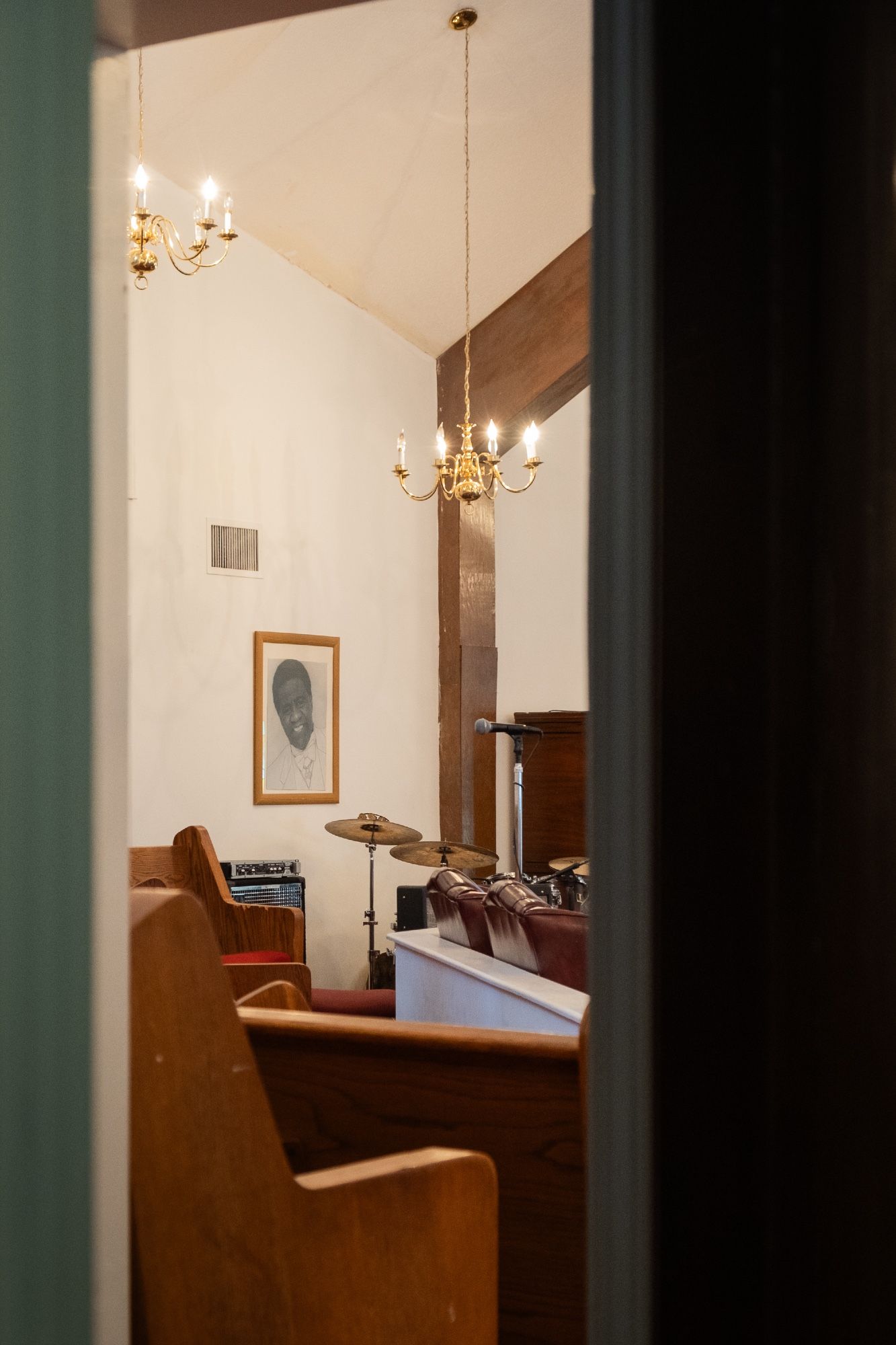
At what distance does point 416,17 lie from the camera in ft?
14.8

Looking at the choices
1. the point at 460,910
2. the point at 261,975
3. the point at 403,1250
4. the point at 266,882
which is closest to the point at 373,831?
the point at 266,882

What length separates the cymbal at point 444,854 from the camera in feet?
15.7

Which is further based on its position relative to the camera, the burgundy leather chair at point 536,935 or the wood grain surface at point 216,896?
the wood grain surface at point 216,896

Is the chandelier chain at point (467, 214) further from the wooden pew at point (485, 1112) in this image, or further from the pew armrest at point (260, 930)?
the wooden pew at point (485, 1112)

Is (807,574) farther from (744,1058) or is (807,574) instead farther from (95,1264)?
(95,1264)

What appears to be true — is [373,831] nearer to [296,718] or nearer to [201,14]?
[296,718]

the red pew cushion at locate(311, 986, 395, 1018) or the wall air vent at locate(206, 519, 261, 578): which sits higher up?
the wall air vent at locate(206, 519, 261, 578)

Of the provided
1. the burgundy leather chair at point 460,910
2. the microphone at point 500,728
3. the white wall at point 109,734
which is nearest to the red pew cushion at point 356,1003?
the burgundy leather chair at point 460,910

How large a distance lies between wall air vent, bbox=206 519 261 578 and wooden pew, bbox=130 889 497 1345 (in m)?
4.71

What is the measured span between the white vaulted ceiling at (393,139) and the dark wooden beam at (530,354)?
15 centimetres

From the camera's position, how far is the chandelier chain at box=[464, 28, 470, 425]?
15.9 ft

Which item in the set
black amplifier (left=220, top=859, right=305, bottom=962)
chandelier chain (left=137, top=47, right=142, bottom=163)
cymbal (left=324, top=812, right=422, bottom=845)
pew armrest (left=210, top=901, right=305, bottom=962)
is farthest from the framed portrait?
chandelier chain (left=137, top=47, right=142, bottom=163)

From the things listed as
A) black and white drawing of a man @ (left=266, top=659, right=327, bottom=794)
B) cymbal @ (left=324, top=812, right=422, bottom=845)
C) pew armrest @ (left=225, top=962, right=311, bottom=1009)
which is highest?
black and white drawing of a man @ (left=266, top=659, right=327, bottom=794)

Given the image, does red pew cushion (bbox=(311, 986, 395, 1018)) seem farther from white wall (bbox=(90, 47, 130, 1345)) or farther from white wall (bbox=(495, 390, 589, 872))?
white wall (bbox=(90, 47, 130, 1345))
